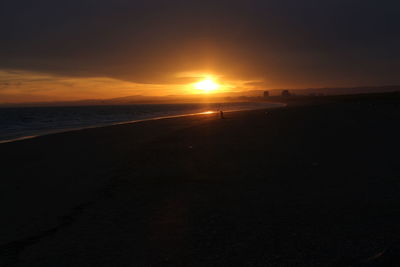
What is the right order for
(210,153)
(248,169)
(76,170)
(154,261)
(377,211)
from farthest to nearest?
(210,153), (76,170), (248,169), (377,211), (154,261)

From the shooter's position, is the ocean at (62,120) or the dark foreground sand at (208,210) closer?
the dark foreground sand at (208,210)

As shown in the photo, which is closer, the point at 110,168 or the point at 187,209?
the point at 187,209

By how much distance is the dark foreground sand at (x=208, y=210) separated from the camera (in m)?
4.43

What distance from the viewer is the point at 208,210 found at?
628 centimetres

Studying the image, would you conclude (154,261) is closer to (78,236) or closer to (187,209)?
(78,236)

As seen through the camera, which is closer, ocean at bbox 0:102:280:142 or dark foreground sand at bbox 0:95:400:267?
dark foreground sand at bbox 0:95:400:267

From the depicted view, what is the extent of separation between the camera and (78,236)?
531 centimetres

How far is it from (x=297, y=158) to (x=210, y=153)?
344cm

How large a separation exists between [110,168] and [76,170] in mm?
1153

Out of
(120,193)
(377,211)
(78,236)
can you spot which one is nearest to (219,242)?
(78,236)

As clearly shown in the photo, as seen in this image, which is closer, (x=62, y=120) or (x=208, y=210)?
(x=208, y=210)

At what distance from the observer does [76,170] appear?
10805mm

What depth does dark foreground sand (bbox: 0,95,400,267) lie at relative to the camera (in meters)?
4.43

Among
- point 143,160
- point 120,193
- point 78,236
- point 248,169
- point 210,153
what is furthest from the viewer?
point 210,153
